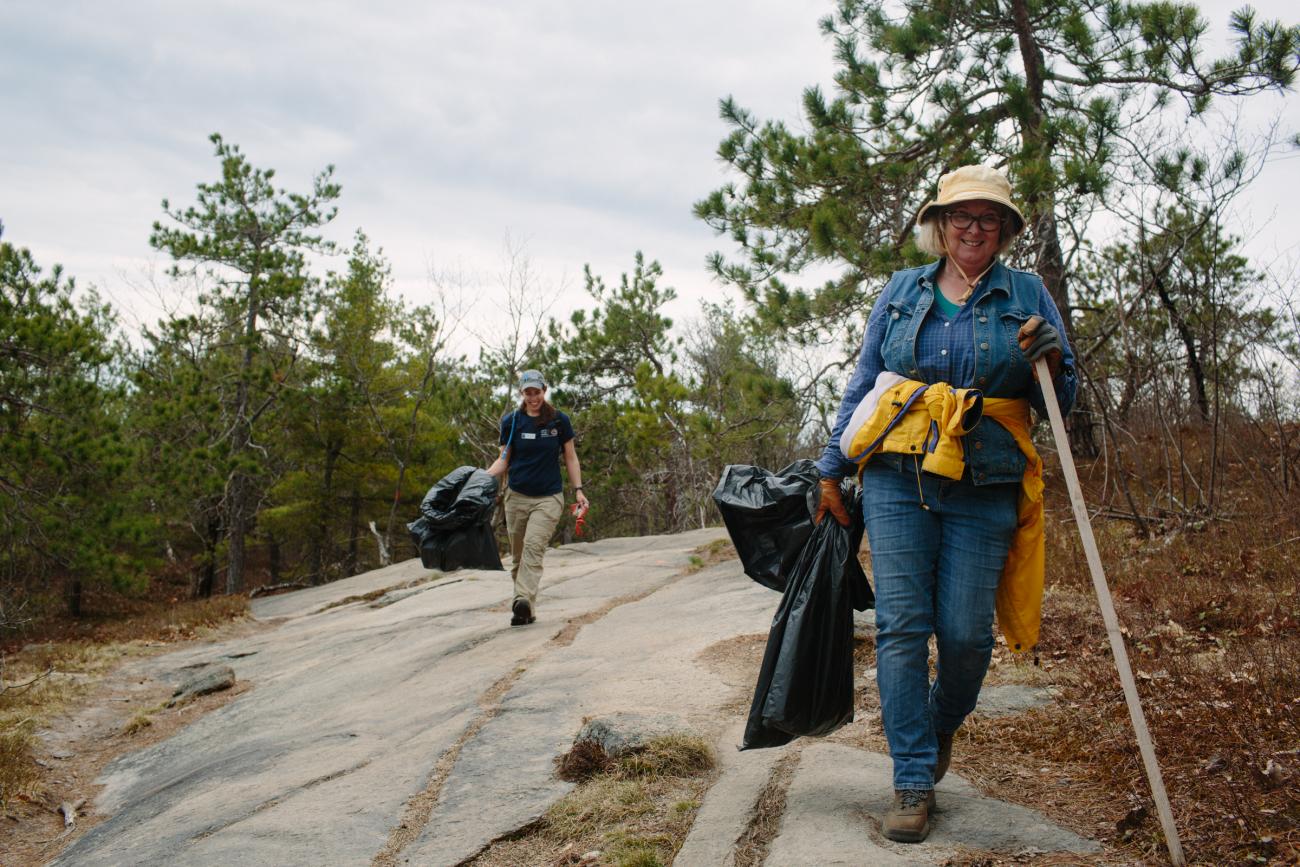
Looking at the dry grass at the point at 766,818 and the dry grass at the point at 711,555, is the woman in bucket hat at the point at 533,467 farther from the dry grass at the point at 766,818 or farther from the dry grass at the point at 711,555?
the dry grass at the point at 766,818

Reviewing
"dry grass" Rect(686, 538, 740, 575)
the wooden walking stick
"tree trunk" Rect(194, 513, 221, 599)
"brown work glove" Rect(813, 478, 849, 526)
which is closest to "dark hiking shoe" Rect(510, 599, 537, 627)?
"dry grass" Rect(686, 538, 740, 575)

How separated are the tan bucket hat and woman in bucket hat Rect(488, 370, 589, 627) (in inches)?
192

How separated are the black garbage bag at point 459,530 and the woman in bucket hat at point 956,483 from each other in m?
4.82

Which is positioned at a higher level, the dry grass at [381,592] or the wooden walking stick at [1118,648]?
the wooden walking stick at [1118,648]

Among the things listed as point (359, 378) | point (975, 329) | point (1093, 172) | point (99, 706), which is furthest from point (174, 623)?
point (975, 329)

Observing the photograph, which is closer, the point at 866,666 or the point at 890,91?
the point at 866,666

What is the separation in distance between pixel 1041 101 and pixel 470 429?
17.3 metres

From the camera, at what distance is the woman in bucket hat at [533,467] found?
795 centimetres

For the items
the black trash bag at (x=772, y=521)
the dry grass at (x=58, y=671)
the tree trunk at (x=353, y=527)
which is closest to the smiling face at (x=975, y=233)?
the black trash bag at (x=772, y=521)

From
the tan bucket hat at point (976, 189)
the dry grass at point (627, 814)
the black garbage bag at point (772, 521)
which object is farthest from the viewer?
the black garbage bag at point (772, 521)

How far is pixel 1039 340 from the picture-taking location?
9.91 ft

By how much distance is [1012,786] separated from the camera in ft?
11.8

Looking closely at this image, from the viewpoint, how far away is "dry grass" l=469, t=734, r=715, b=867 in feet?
11.3

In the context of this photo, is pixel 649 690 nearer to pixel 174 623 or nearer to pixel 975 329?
pixel 975 329
